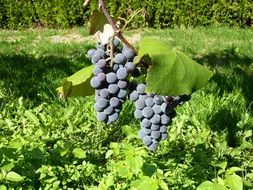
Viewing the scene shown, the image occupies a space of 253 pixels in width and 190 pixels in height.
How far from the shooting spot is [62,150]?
2809 millimetres

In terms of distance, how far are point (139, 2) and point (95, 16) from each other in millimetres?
7857

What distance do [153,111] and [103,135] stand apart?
231cm

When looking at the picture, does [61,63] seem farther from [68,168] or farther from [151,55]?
[151,55]

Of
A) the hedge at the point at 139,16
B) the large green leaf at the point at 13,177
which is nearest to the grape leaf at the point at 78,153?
the large green leaf at the point at 13,177

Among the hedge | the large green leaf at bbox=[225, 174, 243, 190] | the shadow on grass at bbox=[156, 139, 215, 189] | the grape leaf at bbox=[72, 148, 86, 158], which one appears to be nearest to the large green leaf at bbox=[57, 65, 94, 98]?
the large green leaf at bbox=[225, 174, 243, 190]

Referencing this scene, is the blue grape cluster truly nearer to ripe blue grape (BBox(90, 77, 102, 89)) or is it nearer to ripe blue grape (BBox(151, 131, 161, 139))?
ripe blue grape (BBox(90, 77, 102, 89))

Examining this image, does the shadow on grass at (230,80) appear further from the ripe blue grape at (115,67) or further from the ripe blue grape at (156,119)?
the ripe blue grape at (115,67)

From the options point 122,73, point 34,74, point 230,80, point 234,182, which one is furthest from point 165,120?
point 34,74

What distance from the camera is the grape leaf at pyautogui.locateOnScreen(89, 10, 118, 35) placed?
3.79 ft

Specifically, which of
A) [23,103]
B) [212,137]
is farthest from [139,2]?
[212,137]

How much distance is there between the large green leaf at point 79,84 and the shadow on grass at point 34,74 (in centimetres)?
296

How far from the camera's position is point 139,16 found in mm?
8367

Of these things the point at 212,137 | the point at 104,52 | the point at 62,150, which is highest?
the point at 104,52

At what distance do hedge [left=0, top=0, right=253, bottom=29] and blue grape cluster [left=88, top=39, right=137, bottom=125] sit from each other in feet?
23.6
